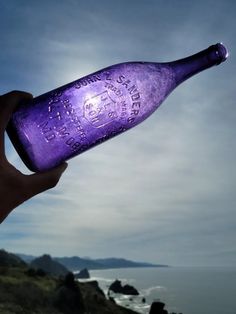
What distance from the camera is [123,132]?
3.75 meters

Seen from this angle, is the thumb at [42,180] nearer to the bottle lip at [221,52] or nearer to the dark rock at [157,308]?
the bottle lip at [221,52]

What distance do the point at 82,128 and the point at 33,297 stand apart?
46080mm

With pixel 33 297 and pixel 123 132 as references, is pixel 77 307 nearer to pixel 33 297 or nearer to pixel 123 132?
pixel 33 297

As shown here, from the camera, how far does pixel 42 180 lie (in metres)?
2.33

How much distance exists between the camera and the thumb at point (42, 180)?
2.24 m

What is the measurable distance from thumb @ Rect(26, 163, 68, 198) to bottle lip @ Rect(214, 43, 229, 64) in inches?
85.5

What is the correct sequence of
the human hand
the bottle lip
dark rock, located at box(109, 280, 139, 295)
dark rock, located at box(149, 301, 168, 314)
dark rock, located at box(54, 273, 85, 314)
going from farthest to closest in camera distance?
1. dark rock, located at box(109, 280, 139, 295)
2. dark rock, located at box(149, 301, 168, 314)
3. dark rock, located at box(54, 273, 85, 314)
4. the bottle lip
5. the human hand

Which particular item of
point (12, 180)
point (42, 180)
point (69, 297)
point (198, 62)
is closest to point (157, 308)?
point (69, 297)

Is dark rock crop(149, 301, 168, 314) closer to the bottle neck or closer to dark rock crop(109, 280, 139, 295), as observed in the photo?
the bottle neck

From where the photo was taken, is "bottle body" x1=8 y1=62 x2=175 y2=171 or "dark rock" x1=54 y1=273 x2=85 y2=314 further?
"dark rock" x1=54 y1=273 x2=85 y2=314

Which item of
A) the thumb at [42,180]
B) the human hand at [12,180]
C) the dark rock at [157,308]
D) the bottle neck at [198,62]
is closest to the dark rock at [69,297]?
the dark rock at [157,308]

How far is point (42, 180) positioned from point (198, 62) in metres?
2.48

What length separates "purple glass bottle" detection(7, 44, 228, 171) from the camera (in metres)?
3.08

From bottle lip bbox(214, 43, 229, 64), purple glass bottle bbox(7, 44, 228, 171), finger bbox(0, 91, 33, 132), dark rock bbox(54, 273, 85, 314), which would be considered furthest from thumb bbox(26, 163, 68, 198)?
dark rock bbox(54, 273, 85, 314)
